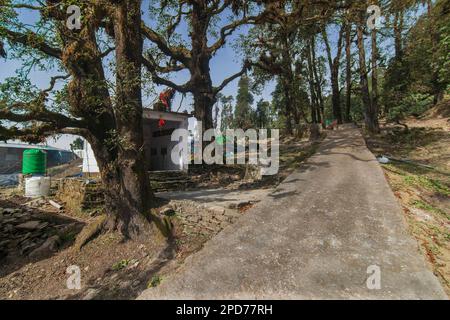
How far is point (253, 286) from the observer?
372cm

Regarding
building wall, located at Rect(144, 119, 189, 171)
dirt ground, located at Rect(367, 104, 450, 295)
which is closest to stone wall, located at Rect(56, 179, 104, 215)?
building wall, located at Rect(144, 119, 189, 171)

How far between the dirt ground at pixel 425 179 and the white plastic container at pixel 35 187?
13487mm

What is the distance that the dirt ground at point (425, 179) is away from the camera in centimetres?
470

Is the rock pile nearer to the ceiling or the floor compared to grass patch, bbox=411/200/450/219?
nearer to the floor

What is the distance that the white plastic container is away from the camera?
418 inches

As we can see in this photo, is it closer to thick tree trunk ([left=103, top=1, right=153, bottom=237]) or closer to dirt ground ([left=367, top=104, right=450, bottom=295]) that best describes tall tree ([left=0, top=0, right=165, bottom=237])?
thick tree trunk ([left=103, top=1, right=153, bottom=237])

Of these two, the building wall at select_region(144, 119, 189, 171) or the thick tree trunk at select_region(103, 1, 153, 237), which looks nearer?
the thick tree trunk at select_region(103, 1, 153, 237)

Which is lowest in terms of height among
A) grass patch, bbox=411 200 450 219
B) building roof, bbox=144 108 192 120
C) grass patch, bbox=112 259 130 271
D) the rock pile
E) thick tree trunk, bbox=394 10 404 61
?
grass patch, bbox=112 259 130 271

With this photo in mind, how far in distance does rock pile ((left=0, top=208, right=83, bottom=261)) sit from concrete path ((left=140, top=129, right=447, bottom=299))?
219 inches

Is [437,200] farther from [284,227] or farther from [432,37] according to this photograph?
[432,37]

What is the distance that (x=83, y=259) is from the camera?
666cm

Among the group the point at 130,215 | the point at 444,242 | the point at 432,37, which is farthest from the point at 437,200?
the point at 432,37

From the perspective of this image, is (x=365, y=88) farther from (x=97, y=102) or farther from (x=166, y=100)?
(x=97, y=102)

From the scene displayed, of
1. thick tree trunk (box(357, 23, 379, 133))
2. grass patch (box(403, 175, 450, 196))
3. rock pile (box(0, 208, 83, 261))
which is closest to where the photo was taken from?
rock pile (box(0, 208, 83, 261))
